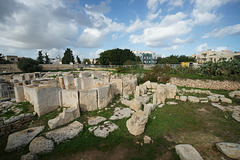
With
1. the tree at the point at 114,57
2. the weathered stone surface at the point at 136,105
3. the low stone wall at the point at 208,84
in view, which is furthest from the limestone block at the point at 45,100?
the tree at the point at 114,57

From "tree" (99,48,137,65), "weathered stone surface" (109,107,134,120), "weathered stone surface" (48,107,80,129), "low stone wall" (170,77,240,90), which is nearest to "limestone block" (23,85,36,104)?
"weathered stone surface" (48,107,80,129)

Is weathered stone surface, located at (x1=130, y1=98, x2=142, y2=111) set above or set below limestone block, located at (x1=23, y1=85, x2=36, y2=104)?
below

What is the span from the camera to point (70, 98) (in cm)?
578

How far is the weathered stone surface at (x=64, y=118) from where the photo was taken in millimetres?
4508

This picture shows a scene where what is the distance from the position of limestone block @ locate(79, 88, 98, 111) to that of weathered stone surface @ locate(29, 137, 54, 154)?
2419 millimetres

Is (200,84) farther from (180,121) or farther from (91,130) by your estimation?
(91,130)

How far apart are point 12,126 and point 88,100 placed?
3.49 meters

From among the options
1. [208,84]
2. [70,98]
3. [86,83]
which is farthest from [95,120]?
[208,84]

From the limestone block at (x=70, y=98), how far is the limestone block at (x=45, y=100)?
36 centimetres

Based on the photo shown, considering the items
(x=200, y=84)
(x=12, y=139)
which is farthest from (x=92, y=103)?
(x=200, y=84)

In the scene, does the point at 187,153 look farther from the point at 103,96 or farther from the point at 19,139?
the point at 19,139

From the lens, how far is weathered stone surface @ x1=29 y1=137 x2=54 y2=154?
3332 millimetres

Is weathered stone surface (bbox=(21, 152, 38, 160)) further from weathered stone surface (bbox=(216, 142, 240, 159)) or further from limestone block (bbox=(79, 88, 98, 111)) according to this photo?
weathered stone surface (bbox=(216, 142, 240, 159))

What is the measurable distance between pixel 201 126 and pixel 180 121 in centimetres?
87
